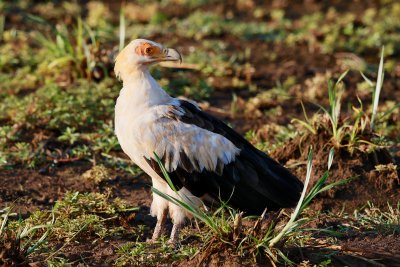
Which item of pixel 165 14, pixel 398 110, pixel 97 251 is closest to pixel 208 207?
pixel 97 251

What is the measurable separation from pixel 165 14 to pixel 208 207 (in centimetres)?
646

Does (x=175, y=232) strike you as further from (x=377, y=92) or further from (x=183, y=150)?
(x=377, y=92)

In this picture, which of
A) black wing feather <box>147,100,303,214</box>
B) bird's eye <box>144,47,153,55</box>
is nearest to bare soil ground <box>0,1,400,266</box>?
black wing feather <box>147,100,303,214</box>

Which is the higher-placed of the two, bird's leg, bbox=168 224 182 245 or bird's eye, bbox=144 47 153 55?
bird's eye, bbox=144 47 153 55

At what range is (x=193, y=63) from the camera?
9766mm

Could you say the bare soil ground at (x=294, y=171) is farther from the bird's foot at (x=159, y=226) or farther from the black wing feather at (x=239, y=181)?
the black wing feather at (x=239, y=181)

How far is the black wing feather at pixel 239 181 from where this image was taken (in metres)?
5.71

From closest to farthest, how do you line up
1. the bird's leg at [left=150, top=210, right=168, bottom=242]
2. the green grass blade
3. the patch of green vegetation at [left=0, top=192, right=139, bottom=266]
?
the patch of green vegetation at [left=0, top=192, right=139, bottom=266]
the bird's leg at [left=150, top=210, right=168, bottom=242]
the green grass blade

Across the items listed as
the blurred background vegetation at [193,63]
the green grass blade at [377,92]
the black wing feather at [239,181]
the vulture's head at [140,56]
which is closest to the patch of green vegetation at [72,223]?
the black wing feather at [239,181]

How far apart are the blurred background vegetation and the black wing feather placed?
3.00ft

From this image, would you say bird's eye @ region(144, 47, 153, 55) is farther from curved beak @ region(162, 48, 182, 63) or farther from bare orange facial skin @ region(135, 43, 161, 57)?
curved beak @ region(162, 48, 182, 63)

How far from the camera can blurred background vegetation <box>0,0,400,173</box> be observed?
7773 millimetres

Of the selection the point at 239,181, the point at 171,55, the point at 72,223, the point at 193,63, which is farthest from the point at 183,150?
the point at 193,63

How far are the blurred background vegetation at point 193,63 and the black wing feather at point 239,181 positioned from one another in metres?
0.91
